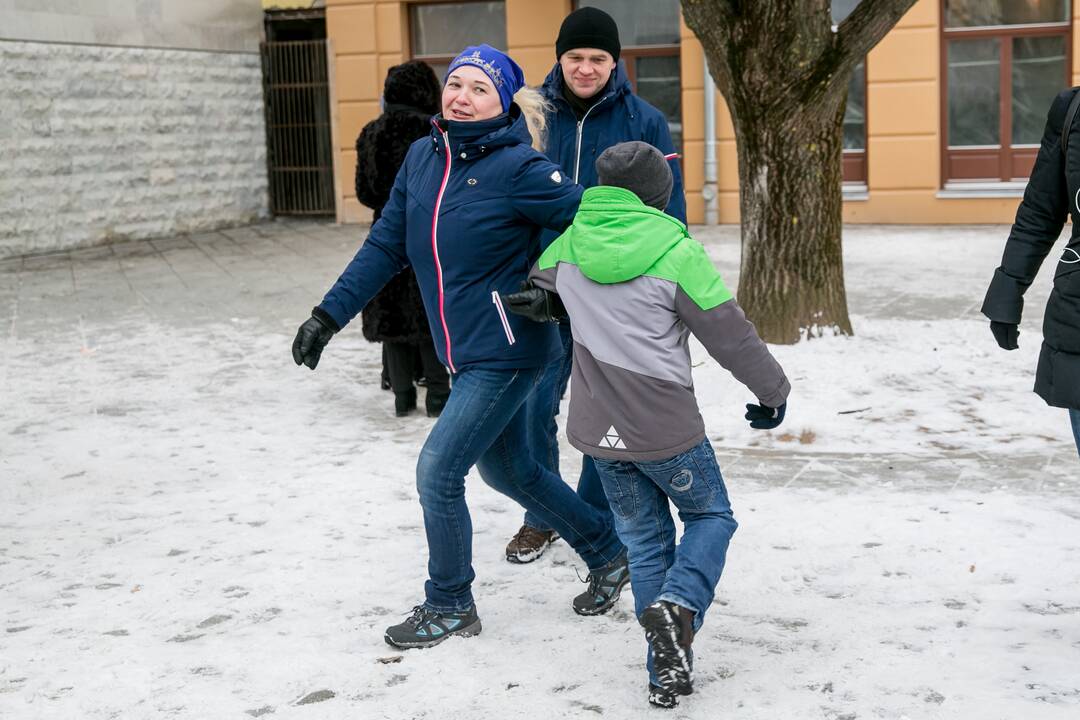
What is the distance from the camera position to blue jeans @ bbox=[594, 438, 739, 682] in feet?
11.6

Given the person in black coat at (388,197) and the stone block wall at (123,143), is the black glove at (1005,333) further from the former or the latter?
the stone block wall at (123,143)

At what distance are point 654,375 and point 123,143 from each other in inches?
514

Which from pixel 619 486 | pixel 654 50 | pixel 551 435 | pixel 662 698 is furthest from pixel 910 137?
pixel 662 698

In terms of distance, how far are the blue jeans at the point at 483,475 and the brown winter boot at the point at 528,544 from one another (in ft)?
1.44

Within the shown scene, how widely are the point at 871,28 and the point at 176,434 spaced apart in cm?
424

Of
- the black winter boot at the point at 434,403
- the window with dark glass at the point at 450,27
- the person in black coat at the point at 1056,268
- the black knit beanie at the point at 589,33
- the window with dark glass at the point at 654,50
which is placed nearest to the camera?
the person in black coat at the point at 1056,268

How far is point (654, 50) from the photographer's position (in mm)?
15703

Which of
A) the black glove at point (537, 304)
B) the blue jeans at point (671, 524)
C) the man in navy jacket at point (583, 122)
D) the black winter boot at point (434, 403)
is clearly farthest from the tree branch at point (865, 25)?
the blue jeans at point (671, 524)

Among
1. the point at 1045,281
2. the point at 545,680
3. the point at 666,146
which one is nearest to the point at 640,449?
the point at 545,680

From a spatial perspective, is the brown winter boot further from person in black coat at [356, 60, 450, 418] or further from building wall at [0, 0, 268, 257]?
building wall at [0, 0, 268, 257]

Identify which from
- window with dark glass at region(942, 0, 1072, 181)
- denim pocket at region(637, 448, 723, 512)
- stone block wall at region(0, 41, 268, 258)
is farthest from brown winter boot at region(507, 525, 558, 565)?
window with dark glass at region(942, 0, 1072, 181)

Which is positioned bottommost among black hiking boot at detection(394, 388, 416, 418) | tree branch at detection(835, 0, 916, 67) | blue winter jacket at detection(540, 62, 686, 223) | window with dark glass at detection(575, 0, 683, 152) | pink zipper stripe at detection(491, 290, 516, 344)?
black hiking boot at detection(394, 388, 416, 418)

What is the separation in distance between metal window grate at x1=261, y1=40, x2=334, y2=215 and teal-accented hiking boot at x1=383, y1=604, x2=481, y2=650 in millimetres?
14187

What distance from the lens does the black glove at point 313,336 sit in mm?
3973
